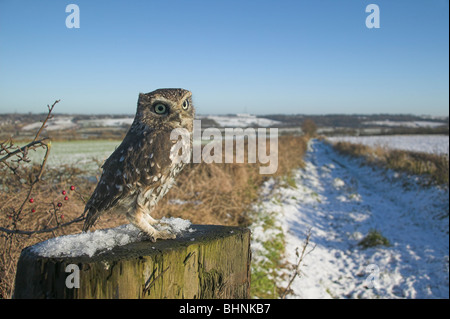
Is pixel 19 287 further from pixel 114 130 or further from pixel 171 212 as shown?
pixel 114 130

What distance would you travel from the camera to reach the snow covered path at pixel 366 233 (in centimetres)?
678

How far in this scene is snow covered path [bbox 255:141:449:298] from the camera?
678 centimetres

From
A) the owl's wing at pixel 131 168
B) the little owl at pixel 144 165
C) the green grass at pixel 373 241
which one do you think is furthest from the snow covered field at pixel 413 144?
the owl's wing at pixel 131 168

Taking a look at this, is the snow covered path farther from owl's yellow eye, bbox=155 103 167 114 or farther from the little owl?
owl's yellow eye, bbox=155 103 167 114

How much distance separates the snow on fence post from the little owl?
0.35m

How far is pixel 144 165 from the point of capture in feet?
8.19

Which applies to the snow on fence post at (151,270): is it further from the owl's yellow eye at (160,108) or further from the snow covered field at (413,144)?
the snow covered field at (413,144)

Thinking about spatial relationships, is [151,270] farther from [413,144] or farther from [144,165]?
[413,144]

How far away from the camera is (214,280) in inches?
89.5

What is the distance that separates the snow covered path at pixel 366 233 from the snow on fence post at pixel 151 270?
271 centimetres

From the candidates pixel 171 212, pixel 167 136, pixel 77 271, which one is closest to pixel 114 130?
pixel 171 212

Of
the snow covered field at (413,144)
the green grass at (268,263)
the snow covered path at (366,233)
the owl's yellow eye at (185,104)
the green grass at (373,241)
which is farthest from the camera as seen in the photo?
the snow covered field at (413,144)

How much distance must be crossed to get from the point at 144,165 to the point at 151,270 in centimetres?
87

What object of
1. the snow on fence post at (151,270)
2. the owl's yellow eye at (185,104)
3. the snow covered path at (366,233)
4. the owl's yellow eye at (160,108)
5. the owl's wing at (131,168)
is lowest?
the snow covered path at (366,233)
